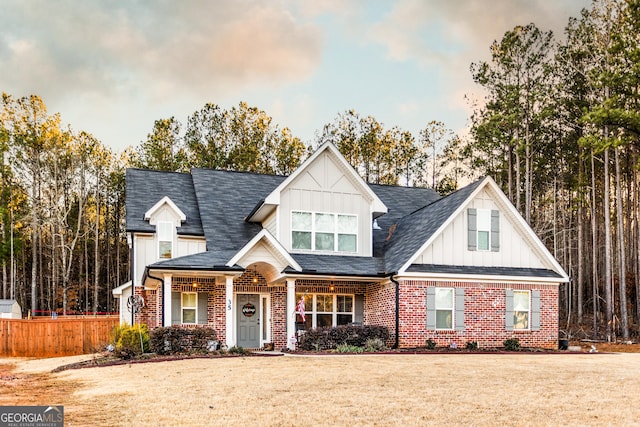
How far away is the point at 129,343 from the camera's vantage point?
18.3 meters

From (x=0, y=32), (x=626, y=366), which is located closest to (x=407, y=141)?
(x=0, y=32)

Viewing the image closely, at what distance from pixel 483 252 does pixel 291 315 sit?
23.1 feet

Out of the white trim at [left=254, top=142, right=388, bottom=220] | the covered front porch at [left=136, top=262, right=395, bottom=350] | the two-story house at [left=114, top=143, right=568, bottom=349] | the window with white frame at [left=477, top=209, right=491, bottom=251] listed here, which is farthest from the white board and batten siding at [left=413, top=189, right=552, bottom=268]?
the white trim at [left=254, top=142, right=388, bottom=220]

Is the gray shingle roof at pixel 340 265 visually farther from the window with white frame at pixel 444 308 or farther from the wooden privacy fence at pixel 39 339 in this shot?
the wooden privacy fence at pixel 39 339

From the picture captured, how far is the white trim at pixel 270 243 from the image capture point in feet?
69.7

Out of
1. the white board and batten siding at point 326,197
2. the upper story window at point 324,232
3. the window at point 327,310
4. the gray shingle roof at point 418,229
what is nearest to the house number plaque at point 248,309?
the window at point 327,310

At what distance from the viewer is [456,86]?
39344 millimetres

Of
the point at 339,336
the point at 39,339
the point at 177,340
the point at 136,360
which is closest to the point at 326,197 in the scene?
the point at 339,336

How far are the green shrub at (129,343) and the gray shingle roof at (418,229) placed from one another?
833 centimetres

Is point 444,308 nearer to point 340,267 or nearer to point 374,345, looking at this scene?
point 374,345

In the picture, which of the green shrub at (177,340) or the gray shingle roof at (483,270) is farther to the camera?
the gray shingle roof at (483,270)

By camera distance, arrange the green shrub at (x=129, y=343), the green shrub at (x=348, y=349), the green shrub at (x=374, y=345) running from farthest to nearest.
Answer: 1. the green shrub at (x=374, y=345)
2. the green shrub at (x=348, y=349)
3. the green shrub at (x=129, y=343)

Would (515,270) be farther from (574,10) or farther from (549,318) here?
(574,10)

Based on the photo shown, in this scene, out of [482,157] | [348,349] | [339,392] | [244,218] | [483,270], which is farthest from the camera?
[482,157]
